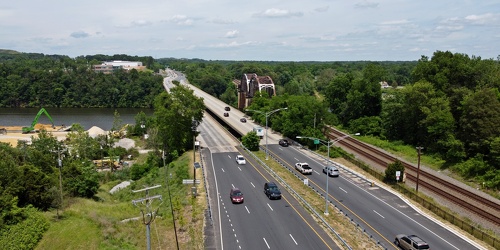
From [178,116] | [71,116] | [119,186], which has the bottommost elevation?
[71,116]

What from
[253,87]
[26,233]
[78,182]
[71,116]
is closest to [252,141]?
[78,182]

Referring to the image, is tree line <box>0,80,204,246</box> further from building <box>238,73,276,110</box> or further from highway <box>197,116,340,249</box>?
building <box>238,73,276,110</box>

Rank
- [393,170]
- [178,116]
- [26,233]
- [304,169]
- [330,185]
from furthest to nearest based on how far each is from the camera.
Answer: [178,116], [304,169], [393,170], [330,185], [26,233]

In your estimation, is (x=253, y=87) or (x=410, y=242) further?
(x=253, y=87)

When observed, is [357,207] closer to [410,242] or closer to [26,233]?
[410,242]

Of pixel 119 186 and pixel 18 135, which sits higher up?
pixel 119 186

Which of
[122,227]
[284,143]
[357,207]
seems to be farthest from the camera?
[284,143]

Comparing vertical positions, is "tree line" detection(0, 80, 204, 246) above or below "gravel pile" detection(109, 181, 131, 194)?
above

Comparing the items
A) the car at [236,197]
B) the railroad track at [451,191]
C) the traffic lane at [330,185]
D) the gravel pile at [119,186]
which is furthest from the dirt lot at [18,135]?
the railroad track at [451,191]

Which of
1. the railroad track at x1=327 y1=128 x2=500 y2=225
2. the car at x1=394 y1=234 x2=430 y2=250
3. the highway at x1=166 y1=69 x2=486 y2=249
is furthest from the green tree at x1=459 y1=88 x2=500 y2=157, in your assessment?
the car at x1=394 y1=234 x2=430 y2=250
